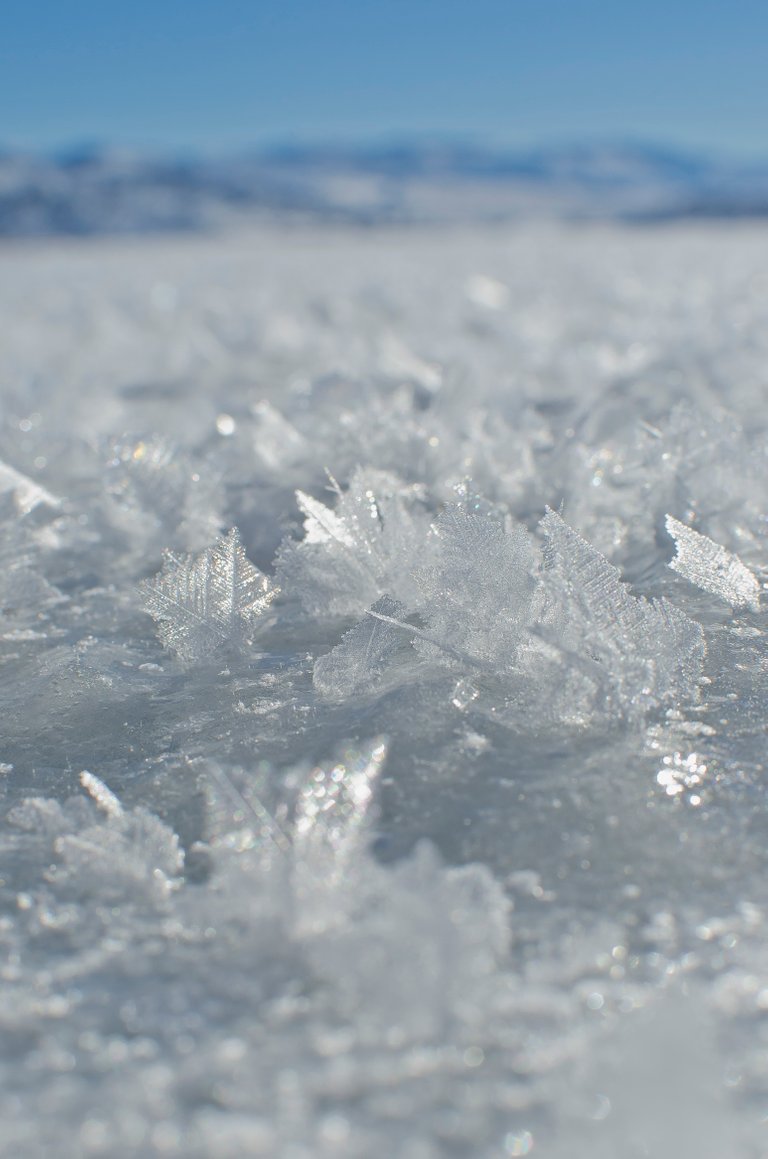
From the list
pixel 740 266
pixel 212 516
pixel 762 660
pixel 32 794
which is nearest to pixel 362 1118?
pixel 32 794

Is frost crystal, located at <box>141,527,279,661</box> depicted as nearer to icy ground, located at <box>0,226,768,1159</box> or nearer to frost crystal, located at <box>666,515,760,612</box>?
icy ground, located at <box>0,226,768,1159</box>

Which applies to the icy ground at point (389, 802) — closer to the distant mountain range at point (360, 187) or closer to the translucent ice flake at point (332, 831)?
the translucent ice flake at point (332, 831)

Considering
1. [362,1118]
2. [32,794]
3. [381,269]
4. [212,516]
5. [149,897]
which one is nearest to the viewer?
[362,1118]

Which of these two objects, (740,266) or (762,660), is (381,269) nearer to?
(740,266)

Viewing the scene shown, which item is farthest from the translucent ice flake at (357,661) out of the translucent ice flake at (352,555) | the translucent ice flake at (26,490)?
the translucent ice flake at (26,490)

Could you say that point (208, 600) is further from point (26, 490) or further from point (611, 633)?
point (26, 490)

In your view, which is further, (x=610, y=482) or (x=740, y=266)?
(x=740, y=266)

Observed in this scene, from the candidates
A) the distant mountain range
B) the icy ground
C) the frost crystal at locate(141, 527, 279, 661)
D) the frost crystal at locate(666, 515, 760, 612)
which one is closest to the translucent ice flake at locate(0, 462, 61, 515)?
the icy ground
